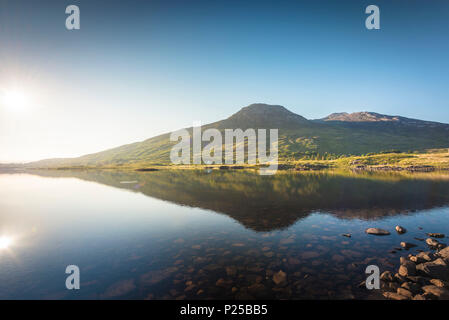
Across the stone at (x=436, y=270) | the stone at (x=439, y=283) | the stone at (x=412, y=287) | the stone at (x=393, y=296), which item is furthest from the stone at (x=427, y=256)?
the stone at (x=393, y=296)

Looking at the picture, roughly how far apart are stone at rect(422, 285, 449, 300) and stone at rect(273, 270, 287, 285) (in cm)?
920

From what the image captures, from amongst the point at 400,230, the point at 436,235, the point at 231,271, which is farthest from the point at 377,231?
the point at 231,271

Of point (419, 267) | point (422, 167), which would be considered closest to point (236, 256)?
point (419, 267)

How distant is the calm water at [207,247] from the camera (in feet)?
54.7

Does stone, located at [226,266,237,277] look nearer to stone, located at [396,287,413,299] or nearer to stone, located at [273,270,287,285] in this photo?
stone, located at [273,270,287,285]

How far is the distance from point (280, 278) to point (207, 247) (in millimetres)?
9426

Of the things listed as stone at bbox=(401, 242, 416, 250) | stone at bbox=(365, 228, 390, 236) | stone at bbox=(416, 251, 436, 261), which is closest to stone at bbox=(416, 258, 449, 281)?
stone at bbox=(416, 251, 436, 261)

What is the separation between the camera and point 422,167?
13000cm

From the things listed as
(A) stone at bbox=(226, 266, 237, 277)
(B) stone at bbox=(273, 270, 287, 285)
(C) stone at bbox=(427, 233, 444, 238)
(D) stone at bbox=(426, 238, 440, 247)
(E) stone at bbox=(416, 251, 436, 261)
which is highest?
(E) stone at bbox=(416, 251, 436, 261)

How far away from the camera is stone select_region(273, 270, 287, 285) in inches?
674

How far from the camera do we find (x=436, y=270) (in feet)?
54.1

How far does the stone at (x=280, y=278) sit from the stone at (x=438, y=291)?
9.20m
